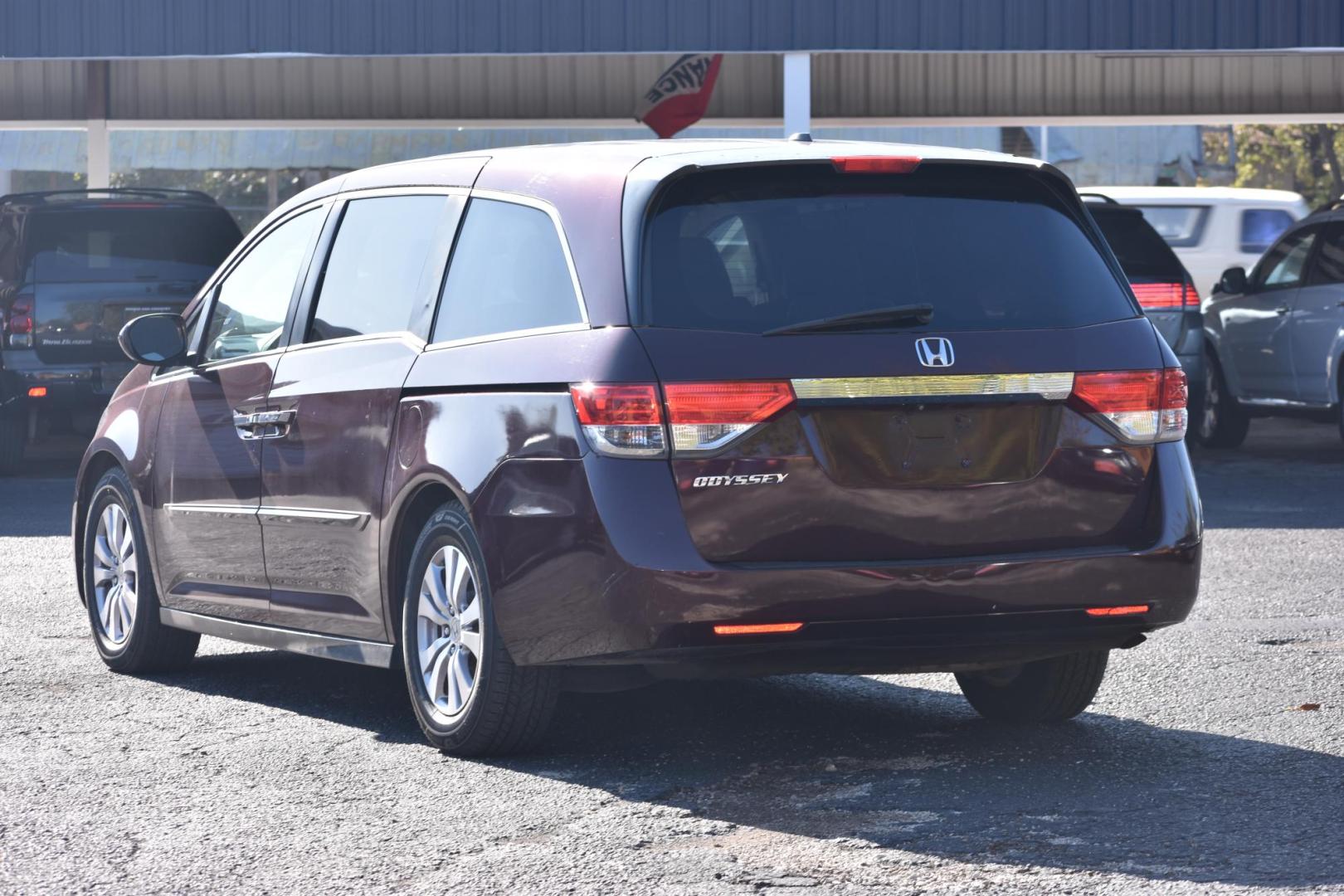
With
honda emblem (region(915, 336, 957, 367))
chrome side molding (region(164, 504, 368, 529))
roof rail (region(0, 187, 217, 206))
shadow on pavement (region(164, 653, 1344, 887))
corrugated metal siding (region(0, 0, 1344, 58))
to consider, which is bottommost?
shadow on pavement (region(164, 653, 1344, 887))

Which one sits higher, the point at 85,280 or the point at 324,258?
the point at 324,258

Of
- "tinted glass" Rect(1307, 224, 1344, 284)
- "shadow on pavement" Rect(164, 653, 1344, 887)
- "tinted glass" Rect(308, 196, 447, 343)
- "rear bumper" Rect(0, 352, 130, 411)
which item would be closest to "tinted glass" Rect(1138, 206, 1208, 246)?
"tinted glass" Rect(1307, 224, 1344, 284)

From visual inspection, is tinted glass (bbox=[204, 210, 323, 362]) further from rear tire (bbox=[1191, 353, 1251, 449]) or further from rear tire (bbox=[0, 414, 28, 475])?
rear tire (bbox=[1191, 353, 1251, 449])

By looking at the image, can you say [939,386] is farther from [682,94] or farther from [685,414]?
[682,94]

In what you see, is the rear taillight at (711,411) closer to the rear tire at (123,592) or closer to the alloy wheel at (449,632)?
the alloy wheel at (449,632)

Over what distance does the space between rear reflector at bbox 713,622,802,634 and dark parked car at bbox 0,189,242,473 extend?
1002 centimetres

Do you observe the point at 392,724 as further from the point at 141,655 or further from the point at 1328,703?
the point at 1328,703

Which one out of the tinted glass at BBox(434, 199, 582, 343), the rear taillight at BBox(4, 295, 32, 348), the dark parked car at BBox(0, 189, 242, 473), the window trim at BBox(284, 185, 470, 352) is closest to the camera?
the tinted glass at BBox(434, 199, 582, 343)

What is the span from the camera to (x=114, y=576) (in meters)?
7.94

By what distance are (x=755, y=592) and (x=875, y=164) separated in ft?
3.94

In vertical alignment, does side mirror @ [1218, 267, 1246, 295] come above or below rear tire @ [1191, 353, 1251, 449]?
above

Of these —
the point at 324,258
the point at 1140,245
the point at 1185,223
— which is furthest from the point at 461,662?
the point at 1185,223

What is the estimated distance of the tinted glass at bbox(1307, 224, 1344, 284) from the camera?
616 inches

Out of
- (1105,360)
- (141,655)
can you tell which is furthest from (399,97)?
(1105,360)
